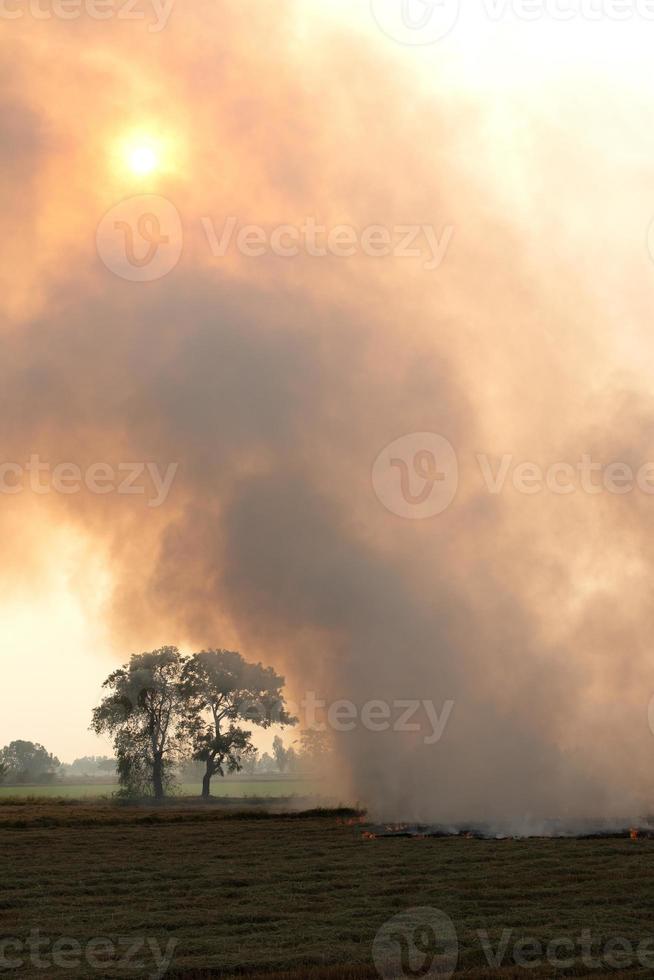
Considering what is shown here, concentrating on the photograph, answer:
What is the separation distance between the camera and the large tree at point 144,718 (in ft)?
342

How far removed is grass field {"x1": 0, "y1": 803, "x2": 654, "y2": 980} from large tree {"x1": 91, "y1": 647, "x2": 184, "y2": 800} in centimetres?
5279

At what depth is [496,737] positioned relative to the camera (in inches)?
2734

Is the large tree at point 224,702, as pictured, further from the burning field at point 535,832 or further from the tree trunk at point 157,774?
the burning field at point 535,832

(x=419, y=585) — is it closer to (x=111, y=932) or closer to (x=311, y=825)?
(x=311, y=825)

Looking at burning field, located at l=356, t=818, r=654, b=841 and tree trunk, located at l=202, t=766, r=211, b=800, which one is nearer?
burning field, located at l=356, t=818, r=654, b=841

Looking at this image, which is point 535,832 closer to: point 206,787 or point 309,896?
point 309,896

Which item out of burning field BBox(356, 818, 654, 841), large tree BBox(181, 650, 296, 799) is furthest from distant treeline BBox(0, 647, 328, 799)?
burning field BBox(356, 818, 654, 841)

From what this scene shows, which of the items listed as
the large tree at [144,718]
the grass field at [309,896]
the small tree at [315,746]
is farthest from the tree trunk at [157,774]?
the grass field at [309,896]

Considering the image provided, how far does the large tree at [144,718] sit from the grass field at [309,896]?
2078 inches

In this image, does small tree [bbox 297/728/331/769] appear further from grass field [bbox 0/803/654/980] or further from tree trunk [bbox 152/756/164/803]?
grass field [bbox 0/803/654/980]

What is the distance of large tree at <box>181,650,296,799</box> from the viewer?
346ft

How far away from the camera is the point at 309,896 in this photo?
107 ft

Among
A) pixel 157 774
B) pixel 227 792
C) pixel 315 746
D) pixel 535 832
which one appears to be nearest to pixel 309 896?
pixel 535 832

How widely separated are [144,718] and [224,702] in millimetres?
8364
